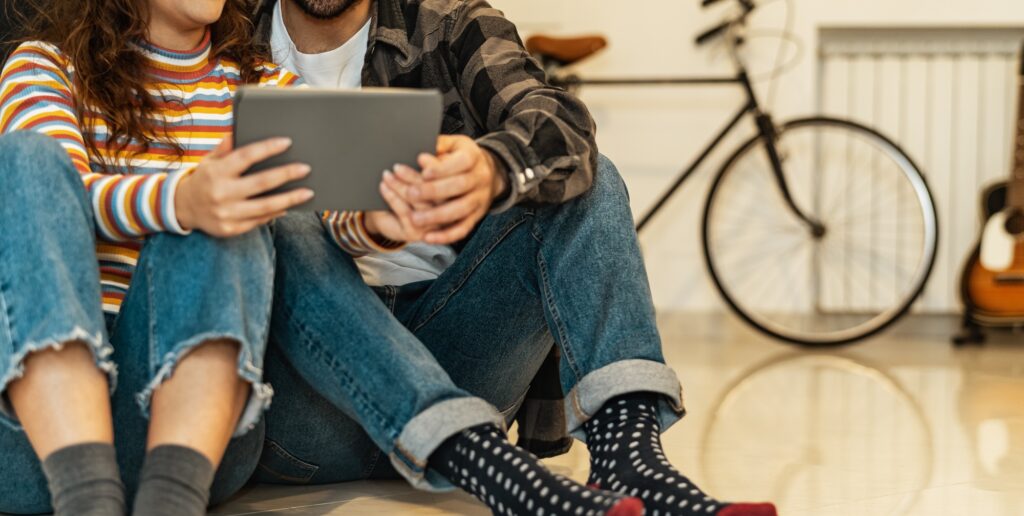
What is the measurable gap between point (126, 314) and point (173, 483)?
0.18 meters

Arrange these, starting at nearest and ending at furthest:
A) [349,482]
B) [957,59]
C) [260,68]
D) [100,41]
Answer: [100,41]
[260,68]
[349,482]
[957,59]

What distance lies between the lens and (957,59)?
134 inches

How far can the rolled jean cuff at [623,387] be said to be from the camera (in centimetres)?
122

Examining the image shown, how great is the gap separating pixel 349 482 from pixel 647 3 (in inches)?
82.0

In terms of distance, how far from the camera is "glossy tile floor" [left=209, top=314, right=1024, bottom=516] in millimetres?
1480

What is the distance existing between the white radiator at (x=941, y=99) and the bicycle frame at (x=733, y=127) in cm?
38

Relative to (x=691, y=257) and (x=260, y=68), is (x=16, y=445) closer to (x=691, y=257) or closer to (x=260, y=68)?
(x=260, y=68)

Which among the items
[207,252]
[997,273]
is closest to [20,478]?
[207,252]

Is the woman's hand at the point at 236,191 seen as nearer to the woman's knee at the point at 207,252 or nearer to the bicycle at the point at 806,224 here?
the woman's knee at the point at 207,252

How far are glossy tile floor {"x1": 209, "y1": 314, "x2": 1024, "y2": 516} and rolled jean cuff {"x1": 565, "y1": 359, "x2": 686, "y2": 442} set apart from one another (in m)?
0.25

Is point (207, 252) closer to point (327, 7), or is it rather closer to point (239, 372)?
point (239, 372)

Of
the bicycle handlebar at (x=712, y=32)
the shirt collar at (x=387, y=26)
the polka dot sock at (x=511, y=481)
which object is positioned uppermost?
the shirt collar at (x=387, y=26)

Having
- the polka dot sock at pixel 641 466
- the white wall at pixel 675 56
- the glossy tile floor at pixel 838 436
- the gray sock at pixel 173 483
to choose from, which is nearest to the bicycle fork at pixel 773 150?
the white wall at pixel 675 56

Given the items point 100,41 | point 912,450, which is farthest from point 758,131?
point 100,41
